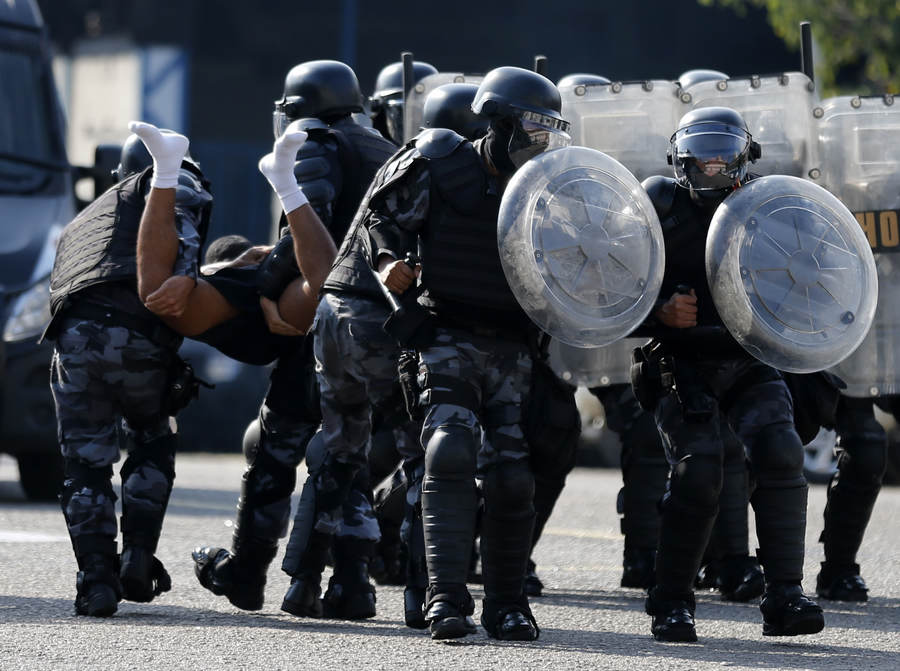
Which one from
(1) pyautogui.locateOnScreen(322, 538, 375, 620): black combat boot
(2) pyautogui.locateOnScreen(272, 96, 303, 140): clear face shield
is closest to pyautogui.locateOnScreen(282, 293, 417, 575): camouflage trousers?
(1) pyautogui.locateOnScreen(322, 538, 375, 620): black combat boot

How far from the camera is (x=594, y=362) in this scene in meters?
8.02

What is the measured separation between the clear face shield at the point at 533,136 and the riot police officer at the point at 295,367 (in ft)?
3.03

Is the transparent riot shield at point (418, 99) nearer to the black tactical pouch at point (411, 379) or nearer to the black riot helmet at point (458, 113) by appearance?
the black riot helmet at point (458, 113)

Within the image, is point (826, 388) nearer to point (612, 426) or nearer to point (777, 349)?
point (777, 349)

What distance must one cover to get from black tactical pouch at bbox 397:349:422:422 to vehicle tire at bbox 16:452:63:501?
5.66 metres

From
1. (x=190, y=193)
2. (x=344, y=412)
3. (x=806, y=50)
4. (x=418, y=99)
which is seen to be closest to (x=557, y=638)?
(x=344, y=412)

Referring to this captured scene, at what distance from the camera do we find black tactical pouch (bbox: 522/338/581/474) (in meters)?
6.27

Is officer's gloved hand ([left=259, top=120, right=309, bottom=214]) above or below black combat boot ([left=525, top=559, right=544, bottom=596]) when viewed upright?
above

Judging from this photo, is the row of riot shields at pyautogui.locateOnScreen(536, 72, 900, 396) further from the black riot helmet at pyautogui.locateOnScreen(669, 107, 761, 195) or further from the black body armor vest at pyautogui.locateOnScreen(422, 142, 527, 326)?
the black body armor vest at pyautogui.locateOnScreen(422, 142, 527, 326)

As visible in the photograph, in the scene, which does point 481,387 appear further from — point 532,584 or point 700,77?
point 700,77

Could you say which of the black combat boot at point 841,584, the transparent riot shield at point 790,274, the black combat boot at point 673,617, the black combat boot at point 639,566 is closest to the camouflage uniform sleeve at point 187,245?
the transparent riot shield at point 790,274

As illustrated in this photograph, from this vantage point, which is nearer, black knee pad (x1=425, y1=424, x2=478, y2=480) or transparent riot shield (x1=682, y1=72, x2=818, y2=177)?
black knee pad (x1=425, y1=424, x2=478, y2=480)

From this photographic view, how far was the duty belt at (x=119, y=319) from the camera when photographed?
6.77 m

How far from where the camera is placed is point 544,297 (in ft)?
19.6
